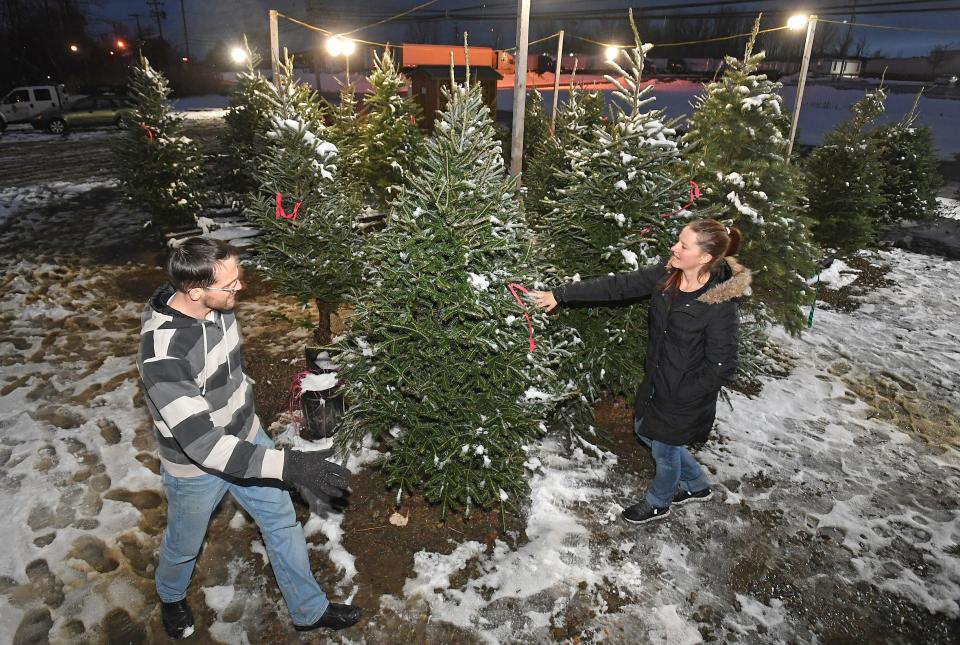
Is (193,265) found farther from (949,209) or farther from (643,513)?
(949,209)

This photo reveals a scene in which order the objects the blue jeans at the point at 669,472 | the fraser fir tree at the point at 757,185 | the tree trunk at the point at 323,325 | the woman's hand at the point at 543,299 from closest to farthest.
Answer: the woman's hand at the point at 543,299
the blue jeans at the point at 669,472
the fraser fir tree at the point at 757,185
the tree trunk at the point at 323,325

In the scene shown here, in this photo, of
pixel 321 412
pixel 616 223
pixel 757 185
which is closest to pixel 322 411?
pixel 321 412

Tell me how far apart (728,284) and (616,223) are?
1.71 metres

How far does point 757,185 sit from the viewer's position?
646 cm

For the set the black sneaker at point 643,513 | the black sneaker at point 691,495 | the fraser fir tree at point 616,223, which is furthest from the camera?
the fraser fir tree at point 616,223

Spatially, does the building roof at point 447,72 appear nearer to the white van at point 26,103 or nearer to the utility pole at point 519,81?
the white van at point 26,103

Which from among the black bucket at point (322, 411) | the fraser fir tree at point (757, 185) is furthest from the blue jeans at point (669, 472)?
the black bucket at point (322, 411)

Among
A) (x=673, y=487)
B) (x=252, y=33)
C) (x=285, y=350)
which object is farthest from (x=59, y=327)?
(x=252, y=33)

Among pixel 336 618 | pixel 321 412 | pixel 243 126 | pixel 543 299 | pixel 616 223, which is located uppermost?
pixel 243 126

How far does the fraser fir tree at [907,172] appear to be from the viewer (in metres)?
14.1

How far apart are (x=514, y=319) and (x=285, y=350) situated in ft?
14.9

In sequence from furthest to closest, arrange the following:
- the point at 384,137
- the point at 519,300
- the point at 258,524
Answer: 1. the point at 384,137
2. the point at 519,300
3. the point at 258,524

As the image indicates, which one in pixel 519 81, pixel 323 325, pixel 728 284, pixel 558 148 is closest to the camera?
pixel 728 284

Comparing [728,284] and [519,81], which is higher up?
[519,81]
